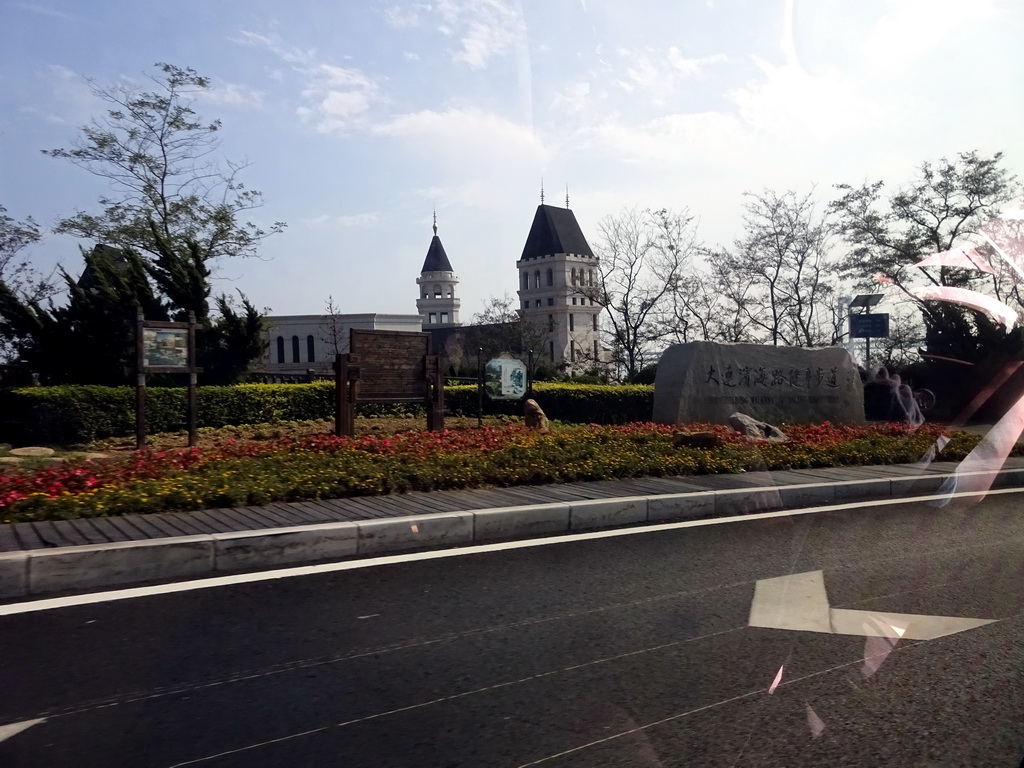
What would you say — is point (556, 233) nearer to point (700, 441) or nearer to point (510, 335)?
point (510, 335)

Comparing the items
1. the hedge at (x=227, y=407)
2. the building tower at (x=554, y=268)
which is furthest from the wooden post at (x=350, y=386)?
the building tower at (x=554, y=268)

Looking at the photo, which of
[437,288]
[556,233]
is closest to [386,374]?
[556,233]

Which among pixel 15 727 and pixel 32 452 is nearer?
pixel 15 727

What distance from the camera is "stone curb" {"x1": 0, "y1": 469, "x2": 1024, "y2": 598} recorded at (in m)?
5.46

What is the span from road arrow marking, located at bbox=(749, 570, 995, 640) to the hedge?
41.0 feet

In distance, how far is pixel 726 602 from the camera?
5.62 metres

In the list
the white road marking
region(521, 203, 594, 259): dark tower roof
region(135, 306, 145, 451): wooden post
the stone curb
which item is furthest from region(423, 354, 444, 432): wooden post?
region(521, 203, 594, 259): dark tower roof

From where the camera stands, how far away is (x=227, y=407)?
55.1ft

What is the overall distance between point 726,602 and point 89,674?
12.0ft

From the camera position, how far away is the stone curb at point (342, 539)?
5461 millimetres

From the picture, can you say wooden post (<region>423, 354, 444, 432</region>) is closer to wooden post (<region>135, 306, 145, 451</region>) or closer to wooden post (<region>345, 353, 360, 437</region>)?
wooden post (<region>345, 353, 360, 437</region>)

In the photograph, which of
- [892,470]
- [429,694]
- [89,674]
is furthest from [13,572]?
[892,470]

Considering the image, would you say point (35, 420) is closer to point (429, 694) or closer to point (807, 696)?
point (429, 694)

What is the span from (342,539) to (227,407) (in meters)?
11.1
